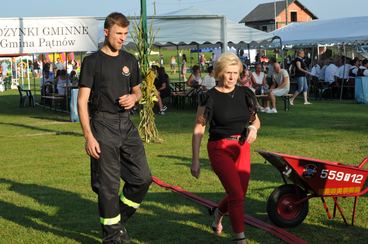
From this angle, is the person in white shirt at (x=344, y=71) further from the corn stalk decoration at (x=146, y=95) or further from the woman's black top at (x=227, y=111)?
the woman's black top at (x=227, y=111)

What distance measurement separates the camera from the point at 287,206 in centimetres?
598

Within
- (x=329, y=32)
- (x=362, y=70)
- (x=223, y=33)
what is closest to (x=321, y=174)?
(x=223, y=33)

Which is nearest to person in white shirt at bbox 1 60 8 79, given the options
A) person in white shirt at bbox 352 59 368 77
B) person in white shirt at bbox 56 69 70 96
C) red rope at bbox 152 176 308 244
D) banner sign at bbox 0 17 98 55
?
person in white shirt at bbox 56 69 70 96

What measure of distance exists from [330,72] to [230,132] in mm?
18547

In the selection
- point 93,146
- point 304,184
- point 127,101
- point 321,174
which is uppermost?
point 127,101

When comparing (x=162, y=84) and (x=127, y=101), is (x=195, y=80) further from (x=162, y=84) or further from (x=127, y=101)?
(x=127, y=101)

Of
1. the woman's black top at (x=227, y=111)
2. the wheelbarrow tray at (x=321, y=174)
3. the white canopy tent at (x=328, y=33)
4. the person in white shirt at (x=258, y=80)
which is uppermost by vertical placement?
the white canopy tent at (x=328, y=33)

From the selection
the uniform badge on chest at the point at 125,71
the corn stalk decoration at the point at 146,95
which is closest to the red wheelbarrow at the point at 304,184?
the uniform badge on chest at the point at 125,71

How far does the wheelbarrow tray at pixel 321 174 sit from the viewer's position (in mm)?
5639

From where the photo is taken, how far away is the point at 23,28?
Answer: 1762 centimetres

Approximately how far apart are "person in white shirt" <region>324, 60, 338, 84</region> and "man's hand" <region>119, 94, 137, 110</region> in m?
18.5

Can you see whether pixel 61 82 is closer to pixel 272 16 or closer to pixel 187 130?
pixel 187 130

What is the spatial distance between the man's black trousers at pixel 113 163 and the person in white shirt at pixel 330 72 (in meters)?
18.4

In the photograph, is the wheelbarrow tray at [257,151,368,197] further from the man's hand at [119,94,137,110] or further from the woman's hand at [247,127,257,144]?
the man's hand at [119,94,137,110]
